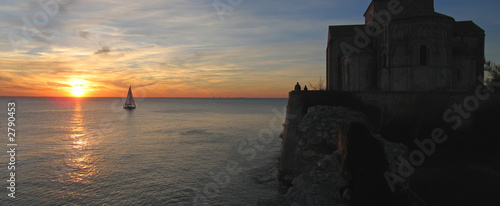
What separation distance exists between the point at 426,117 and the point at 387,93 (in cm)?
288

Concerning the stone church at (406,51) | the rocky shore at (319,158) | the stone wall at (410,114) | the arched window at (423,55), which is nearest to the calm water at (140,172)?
the stone wall at (410,114)

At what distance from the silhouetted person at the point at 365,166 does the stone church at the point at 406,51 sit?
2344cm

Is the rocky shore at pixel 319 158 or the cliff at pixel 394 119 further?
the cliff at pixel 394 119

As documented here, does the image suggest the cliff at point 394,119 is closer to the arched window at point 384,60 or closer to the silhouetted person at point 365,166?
the arched window at point 384,60

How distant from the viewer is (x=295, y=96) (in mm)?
20438

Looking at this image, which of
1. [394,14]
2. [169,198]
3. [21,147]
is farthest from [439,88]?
[21,147]

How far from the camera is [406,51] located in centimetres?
2428

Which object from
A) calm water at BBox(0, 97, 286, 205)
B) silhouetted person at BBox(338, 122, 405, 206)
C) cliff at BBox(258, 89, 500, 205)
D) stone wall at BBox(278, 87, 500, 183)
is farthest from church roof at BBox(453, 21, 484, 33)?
silhouetted person at BBox(338, 122, 405, 206)

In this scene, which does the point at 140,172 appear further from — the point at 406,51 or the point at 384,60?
the point at 406,51

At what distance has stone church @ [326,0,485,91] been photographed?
23.6 metres

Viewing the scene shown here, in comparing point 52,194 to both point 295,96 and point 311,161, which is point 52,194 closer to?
point 311,161

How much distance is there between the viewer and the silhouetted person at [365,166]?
13.5 feet

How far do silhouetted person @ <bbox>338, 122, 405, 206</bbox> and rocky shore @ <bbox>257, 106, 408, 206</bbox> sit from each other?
13.6ft

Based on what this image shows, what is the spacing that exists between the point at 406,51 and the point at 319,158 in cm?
1553
